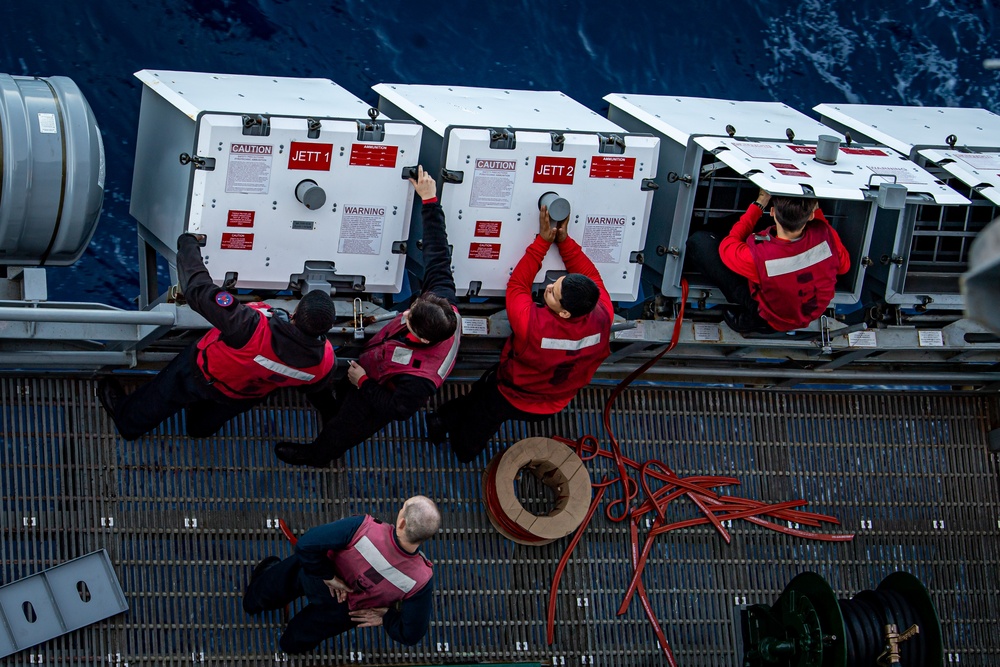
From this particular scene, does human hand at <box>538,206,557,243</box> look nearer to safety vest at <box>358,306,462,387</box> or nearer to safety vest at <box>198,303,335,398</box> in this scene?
safety vest at <box>358,306,462,387</box>

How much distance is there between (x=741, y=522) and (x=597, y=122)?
246cm

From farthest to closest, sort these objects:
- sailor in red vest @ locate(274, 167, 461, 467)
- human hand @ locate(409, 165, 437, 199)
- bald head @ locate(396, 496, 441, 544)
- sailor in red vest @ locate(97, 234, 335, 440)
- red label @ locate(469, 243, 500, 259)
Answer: red label @ locate(469, 243, 500, 259) < human hand @ locate(409, 165, 437, 199) < sailor in red vest @ locate(274, 167, 461, 467) < sailor in red vest @ locate(97, 234, 335, 440) < bald head @ locate(396, 496, 441, 544)

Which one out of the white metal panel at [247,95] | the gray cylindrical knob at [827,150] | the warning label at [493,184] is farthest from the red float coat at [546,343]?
the gray cylindrical knob at [827,150]

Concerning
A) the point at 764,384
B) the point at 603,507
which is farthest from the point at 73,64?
the point at 764,384

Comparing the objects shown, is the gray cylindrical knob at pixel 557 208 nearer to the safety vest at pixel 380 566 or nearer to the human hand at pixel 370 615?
the safety vest at pixel 380 566

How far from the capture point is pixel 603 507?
251 inches

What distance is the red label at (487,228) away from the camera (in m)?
5.72

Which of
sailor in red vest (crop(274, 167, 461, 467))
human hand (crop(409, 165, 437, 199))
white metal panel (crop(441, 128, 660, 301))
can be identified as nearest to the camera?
sailor in red vest (crop(274, 167, 461, 467))

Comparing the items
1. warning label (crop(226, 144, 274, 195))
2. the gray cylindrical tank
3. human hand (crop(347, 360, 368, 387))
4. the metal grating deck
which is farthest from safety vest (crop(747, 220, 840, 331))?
the gray cylindrical tank

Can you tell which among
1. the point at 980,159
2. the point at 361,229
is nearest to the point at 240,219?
the point at 361,229

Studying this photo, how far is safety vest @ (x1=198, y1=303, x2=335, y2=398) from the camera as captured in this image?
4992mm

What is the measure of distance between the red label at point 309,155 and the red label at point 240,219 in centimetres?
30

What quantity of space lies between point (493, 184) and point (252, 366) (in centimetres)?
153

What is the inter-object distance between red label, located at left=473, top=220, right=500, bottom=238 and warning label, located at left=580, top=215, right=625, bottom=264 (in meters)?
0.49
